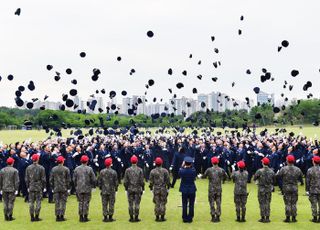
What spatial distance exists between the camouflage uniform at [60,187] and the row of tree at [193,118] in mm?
57763

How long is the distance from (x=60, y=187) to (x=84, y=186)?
83 cm

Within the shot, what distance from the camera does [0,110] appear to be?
14625cm

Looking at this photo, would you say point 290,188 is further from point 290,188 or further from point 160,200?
point 160,200

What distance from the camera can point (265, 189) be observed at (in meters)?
14.2

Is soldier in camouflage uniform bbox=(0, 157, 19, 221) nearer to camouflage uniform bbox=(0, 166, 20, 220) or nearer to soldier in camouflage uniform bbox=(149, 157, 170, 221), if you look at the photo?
camouflage uniform bbox=(0, 166, 20, 220)

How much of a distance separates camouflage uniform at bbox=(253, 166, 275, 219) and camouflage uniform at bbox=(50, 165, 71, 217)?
6060 millimetres

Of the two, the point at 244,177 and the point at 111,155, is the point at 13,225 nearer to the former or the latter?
the point at 244,177

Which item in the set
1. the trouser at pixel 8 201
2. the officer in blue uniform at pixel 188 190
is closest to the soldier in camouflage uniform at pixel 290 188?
the officer in blue uniform at pixel 188 190

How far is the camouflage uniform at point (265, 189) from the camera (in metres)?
14.1

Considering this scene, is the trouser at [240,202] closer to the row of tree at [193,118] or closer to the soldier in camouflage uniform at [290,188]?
the soldier in camouflage uniform at [290,188]

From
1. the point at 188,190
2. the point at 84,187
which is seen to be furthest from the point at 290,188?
the point at 84,187

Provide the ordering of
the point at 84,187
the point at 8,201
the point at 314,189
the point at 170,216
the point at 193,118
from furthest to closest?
the point at 193,118, the point at 170,216, the point at 8,201, the point at 84,187, the point at 314,189

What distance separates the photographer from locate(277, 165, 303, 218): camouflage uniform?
14086 millimetres

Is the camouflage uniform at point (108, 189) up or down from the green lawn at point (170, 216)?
up
